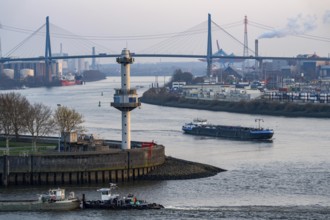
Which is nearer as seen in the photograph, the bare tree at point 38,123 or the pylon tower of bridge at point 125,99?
the pylon tower of bridge at point 125,99

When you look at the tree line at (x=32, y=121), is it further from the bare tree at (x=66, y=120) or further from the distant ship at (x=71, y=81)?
the distant ship at (x=71, y=81)

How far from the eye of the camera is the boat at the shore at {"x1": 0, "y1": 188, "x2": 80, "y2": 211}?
11.7 metres

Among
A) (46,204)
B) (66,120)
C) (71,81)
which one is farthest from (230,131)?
(71,81)

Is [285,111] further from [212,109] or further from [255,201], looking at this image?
[255,201]

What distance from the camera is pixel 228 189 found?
13.2 meters

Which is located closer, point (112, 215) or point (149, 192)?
point (112, 215)

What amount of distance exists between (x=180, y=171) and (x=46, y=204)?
3225mm

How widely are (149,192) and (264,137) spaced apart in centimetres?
774

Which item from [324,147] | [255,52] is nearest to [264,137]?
[324,147]

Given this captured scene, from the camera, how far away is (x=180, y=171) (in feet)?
47.7

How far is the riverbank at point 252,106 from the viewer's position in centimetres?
2894

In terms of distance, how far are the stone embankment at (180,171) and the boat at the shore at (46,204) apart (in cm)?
249

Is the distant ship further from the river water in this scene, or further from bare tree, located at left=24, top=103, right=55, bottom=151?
bare tree, located at left=24, top=103, right=55, bottom=151

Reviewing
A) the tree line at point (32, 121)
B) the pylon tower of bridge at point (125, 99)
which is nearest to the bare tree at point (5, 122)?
the tree line at point (32, 121)
